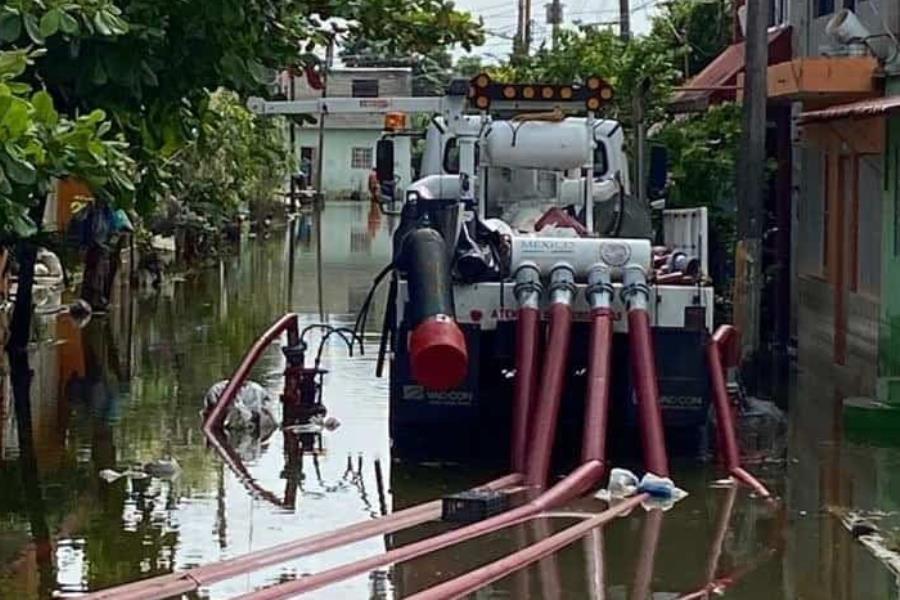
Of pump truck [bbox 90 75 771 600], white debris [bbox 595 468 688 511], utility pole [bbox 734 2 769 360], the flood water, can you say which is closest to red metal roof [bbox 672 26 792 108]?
utility pole [bbox 734 2 769 360]

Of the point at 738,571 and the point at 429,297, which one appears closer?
the point at 738,571

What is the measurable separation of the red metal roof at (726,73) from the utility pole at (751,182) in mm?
4239

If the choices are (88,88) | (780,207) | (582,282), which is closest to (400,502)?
(582,282)

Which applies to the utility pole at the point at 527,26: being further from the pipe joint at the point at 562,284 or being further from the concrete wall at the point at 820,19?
the pipe joint at the point at 562,284

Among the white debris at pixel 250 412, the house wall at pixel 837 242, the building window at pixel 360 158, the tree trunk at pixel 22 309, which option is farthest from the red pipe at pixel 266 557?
the building window at pixel 360 158

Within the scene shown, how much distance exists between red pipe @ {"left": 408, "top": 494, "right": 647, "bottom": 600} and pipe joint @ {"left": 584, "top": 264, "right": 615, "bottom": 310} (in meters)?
1.75

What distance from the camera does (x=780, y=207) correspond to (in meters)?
23.4

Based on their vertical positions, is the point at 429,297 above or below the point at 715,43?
below

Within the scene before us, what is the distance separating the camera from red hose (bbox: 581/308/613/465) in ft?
41.2

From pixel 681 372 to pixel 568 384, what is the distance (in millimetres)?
886

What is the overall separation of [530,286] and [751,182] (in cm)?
581

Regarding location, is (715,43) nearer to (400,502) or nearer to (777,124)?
(777,124)

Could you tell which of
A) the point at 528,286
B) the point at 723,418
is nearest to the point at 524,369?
the point at 528,286

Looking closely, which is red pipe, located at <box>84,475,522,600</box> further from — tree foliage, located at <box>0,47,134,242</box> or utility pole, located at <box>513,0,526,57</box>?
utility pole, located at <box>513,0,526,57</box>
